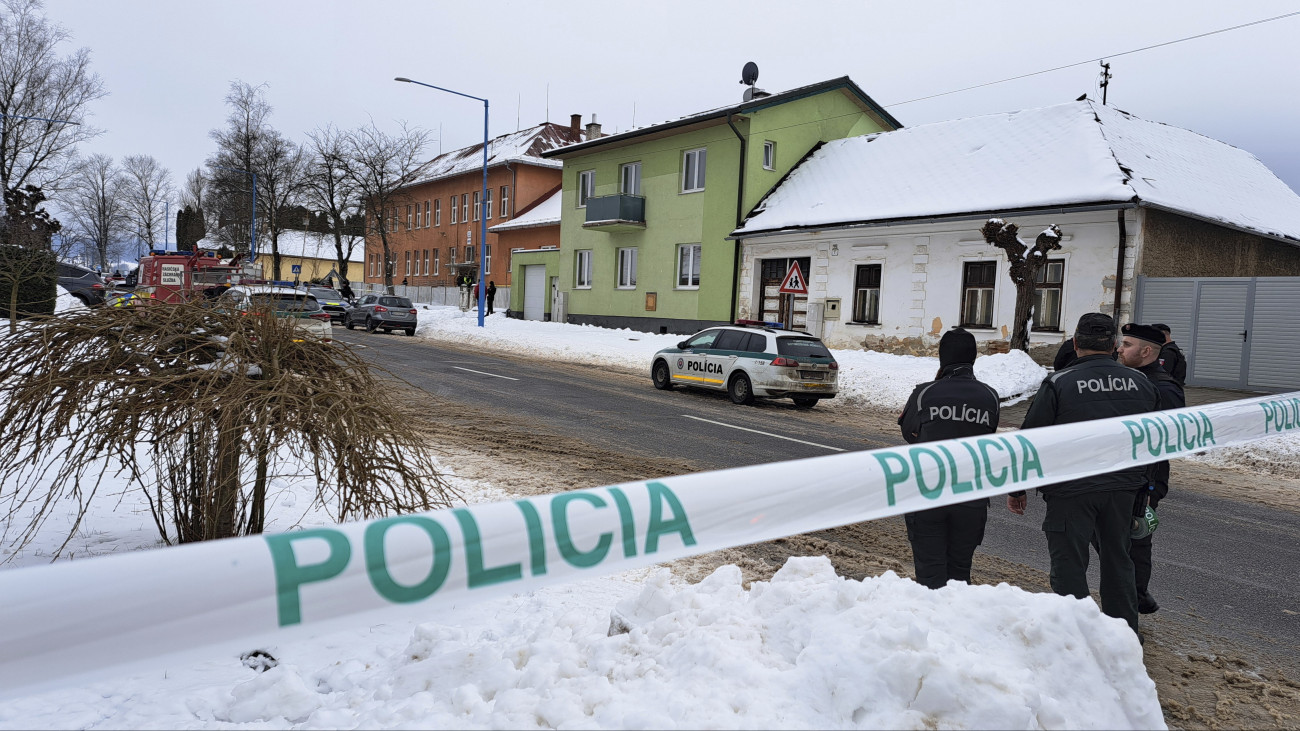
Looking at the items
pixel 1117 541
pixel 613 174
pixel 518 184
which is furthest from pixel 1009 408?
pixel 518 184

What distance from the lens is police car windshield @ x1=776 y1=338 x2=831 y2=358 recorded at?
13.8 meters

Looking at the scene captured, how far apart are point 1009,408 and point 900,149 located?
42.5 ft

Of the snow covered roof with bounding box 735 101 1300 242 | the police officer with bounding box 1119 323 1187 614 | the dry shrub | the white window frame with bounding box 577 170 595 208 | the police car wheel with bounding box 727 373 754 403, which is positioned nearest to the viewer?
the dry shrub

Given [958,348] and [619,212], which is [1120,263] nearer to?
[958,348]

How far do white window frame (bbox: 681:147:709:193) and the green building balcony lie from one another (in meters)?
1.98

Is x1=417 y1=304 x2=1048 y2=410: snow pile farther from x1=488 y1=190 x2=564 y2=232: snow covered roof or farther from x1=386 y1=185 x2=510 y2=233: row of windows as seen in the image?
x1=386 y1=185 x2=510 y2=233: row of windows

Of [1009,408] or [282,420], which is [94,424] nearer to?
[282,420]

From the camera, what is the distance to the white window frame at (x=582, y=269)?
108 ft

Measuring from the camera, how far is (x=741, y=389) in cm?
1406

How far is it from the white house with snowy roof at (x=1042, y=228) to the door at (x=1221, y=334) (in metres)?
0.03

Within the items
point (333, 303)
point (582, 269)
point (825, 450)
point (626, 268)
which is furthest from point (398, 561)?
point (333, 303)

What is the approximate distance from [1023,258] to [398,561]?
17491 mm

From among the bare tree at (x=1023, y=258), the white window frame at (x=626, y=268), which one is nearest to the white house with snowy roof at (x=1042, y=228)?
the bare tree at (x=1023, y=258)

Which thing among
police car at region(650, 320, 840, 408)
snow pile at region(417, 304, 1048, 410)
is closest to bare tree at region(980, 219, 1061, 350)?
snow pile at region(417, 304, 1048, 410)
